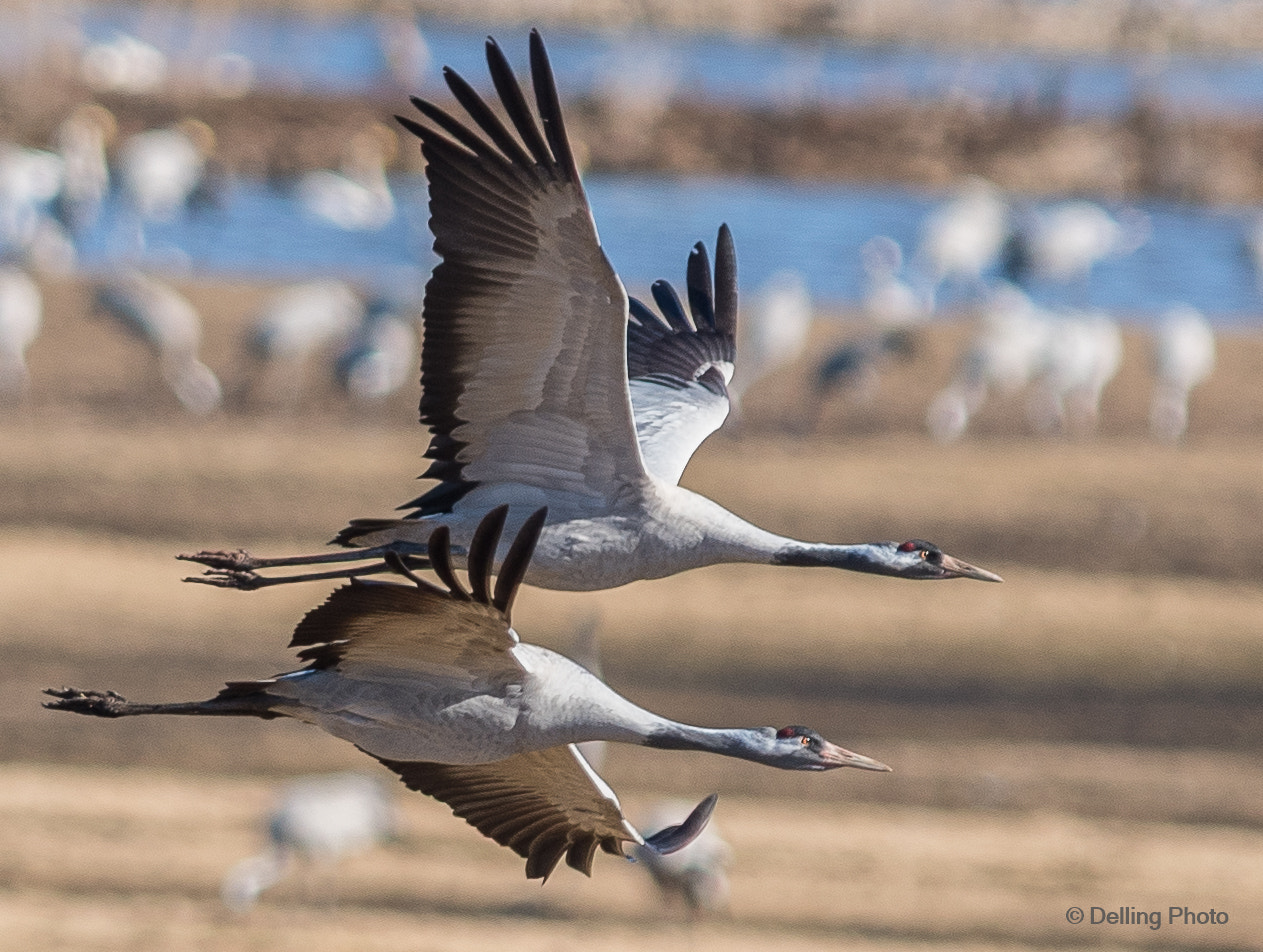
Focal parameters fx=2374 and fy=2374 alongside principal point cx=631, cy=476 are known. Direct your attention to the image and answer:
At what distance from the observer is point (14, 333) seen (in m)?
17.4

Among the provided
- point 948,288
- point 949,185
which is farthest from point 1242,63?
point 948,288

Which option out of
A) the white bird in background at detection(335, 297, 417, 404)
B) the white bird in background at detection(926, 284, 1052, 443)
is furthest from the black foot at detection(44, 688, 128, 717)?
the white bird in background at detection(926, 284, 1052, 443)

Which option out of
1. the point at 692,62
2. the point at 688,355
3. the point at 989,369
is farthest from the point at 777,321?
the point at 692,62

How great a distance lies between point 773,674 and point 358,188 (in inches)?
406

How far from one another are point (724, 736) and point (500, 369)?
1022 millimetres

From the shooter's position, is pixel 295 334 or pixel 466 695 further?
pixel 295 334

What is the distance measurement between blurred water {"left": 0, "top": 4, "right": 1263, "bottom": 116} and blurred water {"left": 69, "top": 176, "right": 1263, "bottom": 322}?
2.54 metres

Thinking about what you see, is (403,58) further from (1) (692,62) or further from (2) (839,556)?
(2) (839,556)

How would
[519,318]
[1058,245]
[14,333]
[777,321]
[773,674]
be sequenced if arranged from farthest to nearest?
[1058,245], [777,321], [14,333], [773,674], [519,318]

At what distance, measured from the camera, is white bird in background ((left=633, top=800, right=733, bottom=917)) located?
33.0ft

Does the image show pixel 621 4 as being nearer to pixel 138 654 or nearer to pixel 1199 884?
pixel 138 654

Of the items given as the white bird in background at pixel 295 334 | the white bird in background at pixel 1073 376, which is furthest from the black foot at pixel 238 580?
the white bird in background at pixel 1073 376

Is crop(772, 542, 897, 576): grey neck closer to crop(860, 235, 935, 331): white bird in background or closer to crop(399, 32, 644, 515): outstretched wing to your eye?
crop(399, 32, 644, 515): outstretched wing

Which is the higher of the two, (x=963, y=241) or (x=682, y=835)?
(x=963, y=241)
